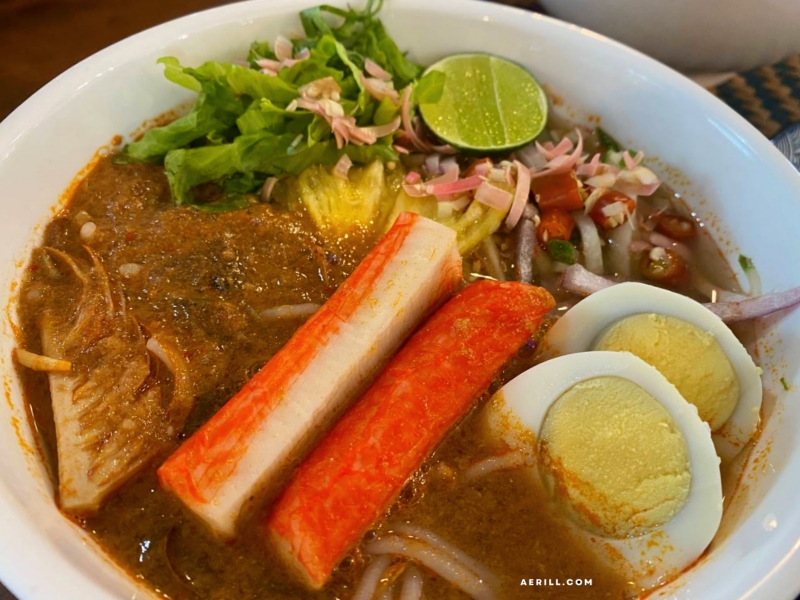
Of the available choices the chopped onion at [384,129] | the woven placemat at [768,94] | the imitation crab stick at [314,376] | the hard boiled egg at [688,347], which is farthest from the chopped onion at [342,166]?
the woven placemat at [768,94]

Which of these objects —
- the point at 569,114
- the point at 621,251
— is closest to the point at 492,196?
the point at 621,251

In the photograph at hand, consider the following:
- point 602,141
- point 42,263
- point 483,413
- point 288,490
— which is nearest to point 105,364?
point 42,263

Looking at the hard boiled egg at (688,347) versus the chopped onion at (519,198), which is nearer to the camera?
the hard boiled egg at (688,347)

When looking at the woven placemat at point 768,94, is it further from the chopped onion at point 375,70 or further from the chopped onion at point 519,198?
the chopped onion at point 375,70

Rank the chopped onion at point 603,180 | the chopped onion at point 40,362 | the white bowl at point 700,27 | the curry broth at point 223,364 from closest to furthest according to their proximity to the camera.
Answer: the curry broth at point 223,364, the chopped onion at point 40,362, the chopped onion at point 603,180, the white bowl at point 700,27

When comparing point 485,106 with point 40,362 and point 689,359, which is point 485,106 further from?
point 40,362
